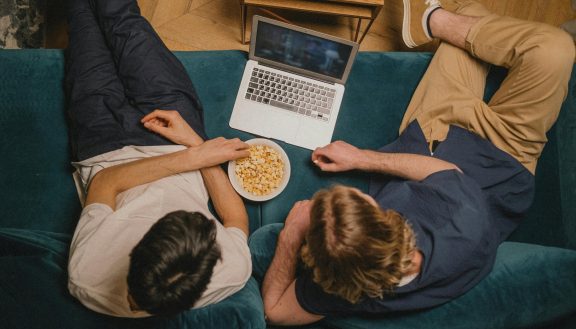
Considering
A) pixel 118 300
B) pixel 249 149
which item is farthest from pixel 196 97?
pixel 118 300

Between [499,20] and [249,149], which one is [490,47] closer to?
[499,20]

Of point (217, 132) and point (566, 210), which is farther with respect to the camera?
point (217, 132)

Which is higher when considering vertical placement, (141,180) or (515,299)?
(141,180)

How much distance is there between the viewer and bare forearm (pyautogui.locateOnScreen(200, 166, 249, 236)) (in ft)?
4.79

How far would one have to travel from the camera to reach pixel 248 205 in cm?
165

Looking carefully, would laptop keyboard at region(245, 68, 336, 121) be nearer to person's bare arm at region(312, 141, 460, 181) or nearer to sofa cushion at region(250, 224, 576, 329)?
person's bare arm at region(312, 141, 460, 181)

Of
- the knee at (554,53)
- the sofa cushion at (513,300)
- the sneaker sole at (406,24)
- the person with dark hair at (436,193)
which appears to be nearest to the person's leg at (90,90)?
the person with dark hair at (436,193)

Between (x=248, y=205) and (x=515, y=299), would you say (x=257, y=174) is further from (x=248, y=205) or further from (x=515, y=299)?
(x=515, y=299)

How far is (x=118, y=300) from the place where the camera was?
117cm

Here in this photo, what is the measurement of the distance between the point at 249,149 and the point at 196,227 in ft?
1.80

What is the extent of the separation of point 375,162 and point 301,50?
53 cm

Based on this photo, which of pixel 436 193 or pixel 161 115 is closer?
pixel 436 193

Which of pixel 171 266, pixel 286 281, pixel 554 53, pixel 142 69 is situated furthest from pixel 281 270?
pixel 554 53

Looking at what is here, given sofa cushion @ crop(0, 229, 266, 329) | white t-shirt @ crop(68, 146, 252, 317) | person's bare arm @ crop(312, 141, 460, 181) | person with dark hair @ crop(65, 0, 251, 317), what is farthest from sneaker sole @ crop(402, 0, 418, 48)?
sofa cushion @ crop(0, 229, 266, 329)
